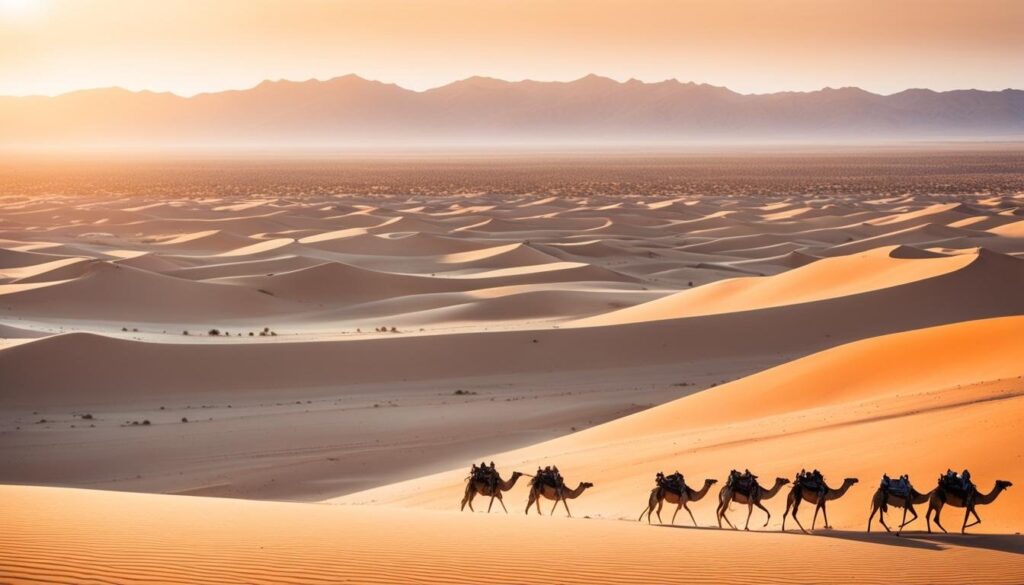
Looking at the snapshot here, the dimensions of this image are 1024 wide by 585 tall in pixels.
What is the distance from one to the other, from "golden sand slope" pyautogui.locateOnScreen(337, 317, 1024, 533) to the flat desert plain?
5cm

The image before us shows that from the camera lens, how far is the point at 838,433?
463 inches

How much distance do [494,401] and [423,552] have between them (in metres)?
11.8

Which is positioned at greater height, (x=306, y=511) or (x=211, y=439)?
(x=306, y=511)

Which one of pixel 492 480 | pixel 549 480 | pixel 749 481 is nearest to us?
pixel 749 481

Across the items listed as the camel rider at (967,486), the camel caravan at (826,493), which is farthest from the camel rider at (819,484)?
the camel rider at (967,486)

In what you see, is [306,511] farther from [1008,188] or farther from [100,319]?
[1008,188]

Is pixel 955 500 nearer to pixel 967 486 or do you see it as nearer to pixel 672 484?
pixel 967 486

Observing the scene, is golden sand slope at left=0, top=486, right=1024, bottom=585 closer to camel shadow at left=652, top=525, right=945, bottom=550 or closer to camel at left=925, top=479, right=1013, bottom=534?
camel shadow at left=652, top=525, right=945, bottom=550

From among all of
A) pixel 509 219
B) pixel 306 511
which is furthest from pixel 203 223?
pixel 306 511

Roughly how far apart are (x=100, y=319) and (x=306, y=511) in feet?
75.7

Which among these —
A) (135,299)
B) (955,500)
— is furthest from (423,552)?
(135,299)

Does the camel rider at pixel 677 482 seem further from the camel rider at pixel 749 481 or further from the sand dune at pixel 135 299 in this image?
the sand dune at pixel 135 299

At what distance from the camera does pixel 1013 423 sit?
1030 centimetres

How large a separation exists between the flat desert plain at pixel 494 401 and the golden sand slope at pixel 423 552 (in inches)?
1.3
